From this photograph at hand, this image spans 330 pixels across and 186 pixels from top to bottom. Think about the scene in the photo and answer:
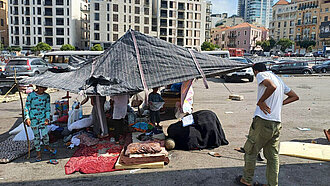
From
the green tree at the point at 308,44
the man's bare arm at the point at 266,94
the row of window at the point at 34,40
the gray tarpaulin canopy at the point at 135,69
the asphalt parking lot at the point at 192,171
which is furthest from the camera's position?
the green tree at the point at 308,44

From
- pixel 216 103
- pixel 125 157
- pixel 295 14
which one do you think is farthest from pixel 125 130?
pixel 295 14

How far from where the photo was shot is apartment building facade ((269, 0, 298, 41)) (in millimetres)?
95625

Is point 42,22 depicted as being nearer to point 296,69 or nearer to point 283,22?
point 296,69

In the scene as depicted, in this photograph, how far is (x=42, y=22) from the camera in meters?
68.1

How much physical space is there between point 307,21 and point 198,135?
326ft

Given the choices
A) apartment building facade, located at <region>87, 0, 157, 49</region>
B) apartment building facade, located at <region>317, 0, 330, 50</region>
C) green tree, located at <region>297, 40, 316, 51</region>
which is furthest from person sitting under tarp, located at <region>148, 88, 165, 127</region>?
apartment building facade, located at <region>317, 0, 330, 50</region>

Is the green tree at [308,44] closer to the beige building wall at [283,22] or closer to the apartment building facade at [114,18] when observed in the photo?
the beige building wall at [283,22]

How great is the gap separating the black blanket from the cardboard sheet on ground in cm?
136

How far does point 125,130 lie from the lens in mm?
7207

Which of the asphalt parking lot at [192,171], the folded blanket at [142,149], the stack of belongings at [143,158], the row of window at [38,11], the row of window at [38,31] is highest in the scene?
the row of window at [38,11]

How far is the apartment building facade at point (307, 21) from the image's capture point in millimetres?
85588

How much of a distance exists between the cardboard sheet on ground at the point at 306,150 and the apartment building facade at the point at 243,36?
304 ft

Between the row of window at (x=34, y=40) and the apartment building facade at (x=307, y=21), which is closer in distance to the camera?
the row of window at (x=34, y=40)

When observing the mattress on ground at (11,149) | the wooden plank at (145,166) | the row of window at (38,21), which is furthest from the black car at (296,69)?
the row of window at (38,21)
